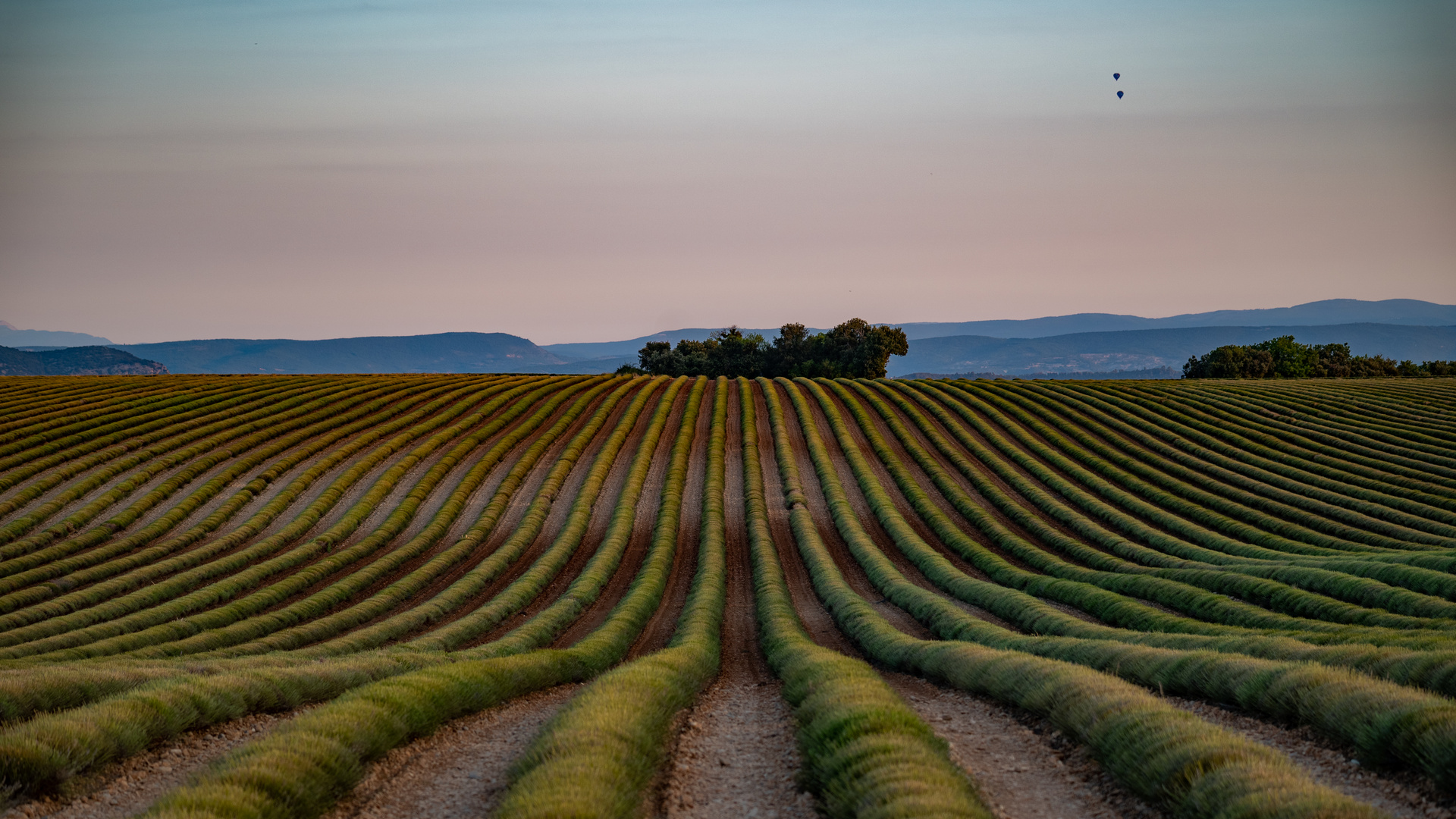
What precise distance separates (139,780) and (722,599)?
69.9ft

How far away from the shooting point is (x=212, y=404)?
200 feet

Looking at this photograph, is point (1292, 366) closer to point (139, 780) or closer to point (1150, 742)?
point (1150, 742)

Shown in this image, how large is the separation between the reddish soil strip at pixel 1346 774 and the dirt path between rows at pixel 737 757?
5312mm

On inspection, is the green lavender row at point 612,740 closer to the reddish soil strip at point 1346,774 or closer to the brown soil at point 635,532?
the brown soil at point 635,532

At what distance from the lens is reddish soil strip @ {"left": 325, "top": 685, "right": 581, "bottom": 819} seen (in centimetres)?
889

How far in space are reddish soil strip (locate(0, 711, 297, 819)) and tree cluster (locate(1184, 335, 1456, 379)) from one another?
414 feet

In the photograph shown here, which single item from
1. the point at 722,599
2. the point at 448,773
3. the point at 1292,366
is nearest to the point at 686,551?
the point at 722,599

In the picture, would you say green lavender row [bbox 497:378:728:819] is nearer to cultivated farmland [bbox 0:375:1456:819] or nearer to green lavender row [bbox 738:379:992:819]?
cultivated farmland [bbox 0:375:1456:819]

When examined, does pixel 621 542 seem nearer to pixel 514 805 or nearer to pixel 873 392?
pixel 514 805

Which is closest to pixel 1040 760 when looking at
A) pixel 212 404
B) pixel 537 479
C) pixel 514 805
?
pixel 514 805

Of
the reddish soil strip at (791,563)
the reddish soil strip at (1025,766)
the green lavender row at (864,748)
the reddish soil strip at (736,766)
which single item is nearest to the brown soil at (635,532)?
the reddish soil strip at (791,563)

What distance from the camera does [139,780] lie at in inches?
356

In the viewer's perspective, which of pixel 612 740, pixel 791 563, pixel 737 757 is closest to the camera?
pixel 612 740

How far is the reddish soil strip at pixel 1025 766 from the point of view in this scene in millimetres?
8695
